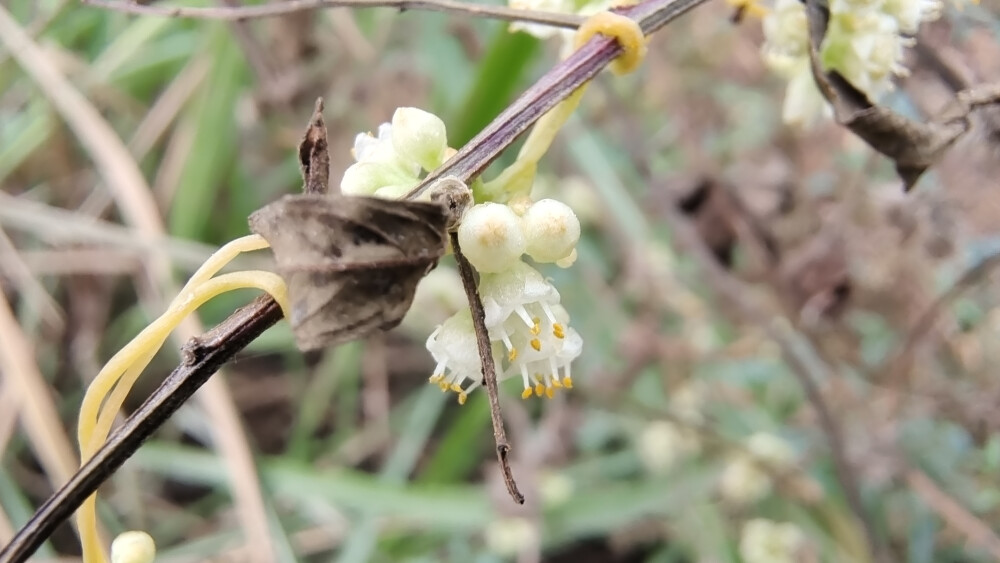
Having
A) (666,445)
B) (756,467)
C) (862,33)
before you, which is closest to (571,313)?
(666,445)

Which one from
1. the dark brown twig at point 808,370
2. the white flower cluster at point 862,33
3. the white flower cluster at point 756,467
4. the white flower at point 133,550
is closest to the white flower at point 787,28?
the white flower cluster at point 862,33

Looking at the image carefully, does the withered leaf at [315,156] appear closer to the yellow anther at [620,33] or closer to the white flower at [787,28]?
the yellow anther at [620,33]

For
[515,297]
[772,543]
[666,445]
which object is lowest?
[772,543]

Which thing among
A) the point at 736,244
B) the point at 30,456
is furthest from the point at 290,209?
the point at 30,456

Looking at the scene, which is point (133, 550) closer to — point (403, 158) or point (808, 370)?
point (403, 158)

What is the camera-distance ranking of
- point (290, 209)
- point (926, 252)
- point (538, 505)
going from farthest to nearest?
point (538, 505), point (926, 252), point (290, 209)

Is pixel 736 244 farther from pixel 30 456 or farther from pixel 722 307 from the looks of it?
pixel 30 456
